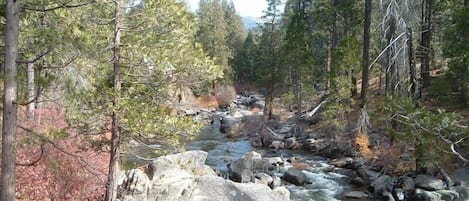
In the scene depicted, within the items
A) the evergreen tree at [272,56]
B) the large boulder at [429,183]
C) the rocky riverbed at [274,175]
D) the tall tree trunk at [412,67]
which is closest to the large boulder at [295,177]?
the rocky riverbed at [274,175]

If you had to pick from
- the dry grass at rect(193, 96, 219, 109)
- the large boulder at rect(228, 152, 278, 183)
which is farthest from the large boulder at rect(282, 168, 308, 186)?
the dry grass at rect(193, 96, 219, 109)

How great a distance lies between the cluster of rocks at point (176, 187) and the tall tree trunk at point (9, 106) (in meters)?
4.10

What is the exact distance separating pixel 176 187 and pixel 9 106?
530cm

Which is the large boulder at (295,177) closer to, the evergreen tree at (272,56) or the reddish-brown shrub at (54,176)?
the reddish-brown shrub at (54,176)

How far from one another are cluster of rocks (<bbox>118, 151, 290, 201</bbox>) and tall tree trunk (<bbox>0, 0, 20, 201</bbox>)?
4097mm

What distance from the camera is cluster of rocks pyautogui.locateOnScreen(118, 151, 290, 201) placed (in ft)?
35.8

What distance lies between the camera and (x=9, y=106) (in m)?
6.60

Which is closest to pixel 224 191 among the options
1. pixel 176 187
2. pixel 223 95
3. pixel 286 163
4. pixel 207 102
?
pixel 176 187

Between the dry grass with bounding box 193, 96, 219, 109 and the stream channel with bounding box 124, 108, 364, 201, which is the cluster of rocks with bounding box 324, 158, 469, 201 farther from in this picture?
the dry grass with bounding box 193, 96, 219, 109

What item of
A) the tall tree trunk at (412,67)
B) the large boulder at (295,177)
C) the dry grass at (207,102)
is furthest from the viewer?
the dry grass at (207,102)

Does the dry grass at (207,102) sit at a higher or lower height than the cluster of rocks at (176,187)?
higher

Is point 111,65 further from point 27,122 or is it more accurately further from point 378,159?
point 378,159

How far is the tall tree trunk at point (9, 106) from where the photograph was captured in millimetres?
6547

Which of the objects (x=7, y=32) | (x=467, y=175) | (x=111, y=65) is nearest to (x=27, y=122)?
(x=111, y=65)
